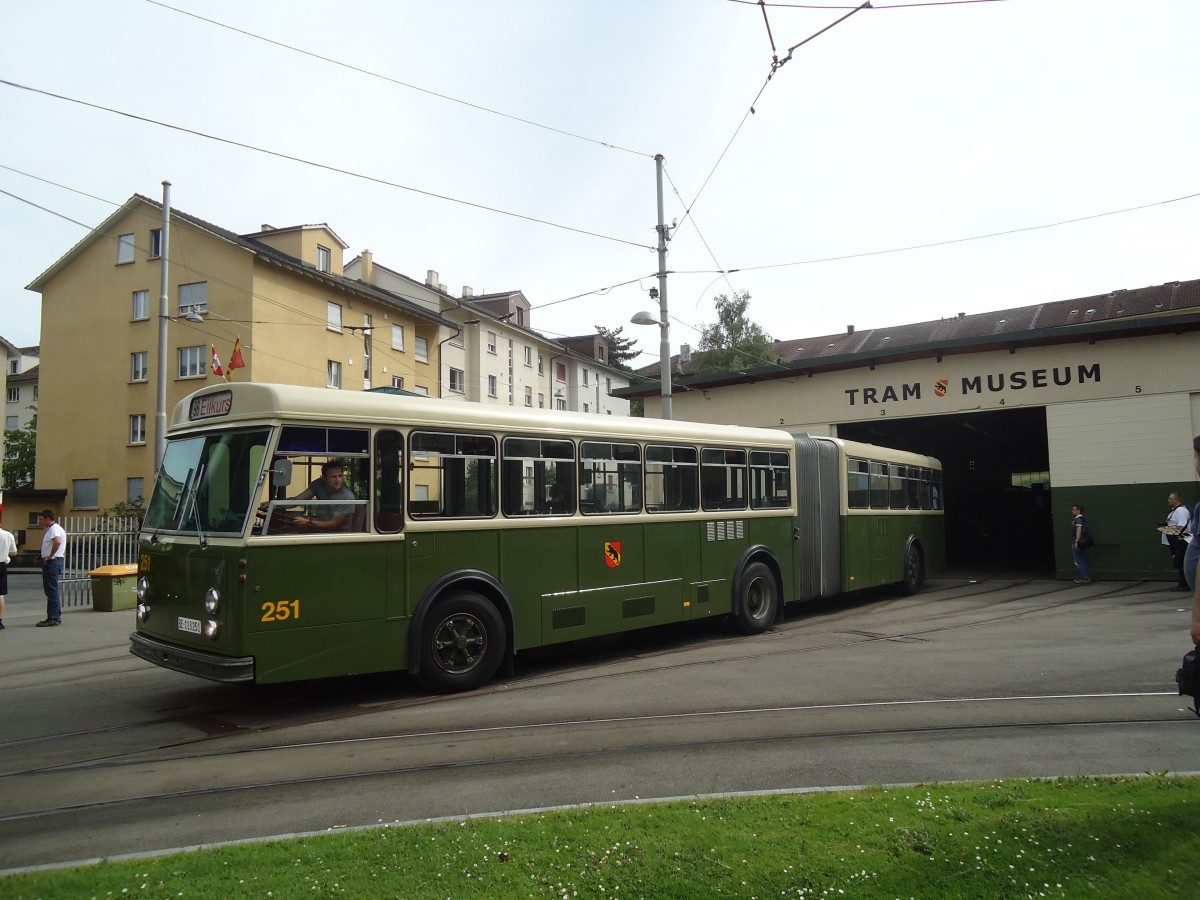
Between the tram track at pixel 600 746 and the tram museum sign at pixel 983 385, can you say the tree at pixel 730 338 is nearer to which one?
the tram museum sign at pixel 983 385

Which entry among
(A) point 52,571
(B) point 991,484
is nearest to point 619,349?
(B) point 991,484

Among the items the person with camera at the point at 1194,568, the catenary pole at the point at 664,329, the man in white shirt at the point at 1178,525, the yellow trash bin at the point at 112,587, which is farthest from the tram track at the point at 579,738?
the catenary pole at the point at 664,329

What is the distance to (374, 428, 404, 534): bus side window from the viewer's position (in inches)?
318

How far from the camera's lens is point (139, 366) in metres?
36.4

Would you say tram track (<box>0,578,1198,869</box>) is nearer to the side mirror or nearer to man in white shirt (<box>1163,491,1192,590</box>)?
the side mirror

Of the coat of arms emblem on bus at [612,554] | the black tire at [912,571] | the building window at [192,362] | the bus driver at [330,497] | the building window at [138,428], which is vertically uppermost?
the building window at [192,362]

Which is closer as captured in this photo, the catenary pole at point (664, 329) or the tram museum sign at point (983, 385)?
the catenary pole at point (664, 329)

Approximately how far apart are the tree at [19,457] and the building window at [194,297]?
68.6 feet

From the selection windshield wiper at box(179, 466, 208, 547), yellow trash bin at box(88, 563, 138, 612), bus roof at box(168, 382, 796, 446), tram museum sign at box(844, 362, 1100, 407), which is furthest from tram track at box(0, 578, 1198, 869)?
tram museum sign at box(844, 362, 1100, 407)

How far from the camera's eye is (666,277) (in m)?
19.1

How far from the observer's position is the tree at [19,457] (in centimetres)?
4944

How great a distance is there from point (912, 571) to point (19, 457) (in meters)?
50.6

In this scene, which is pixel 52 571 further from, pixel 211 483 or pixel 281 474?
pixel 281 474

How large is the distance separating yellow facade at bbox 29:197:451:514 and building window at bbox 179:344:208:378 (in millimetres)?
73
